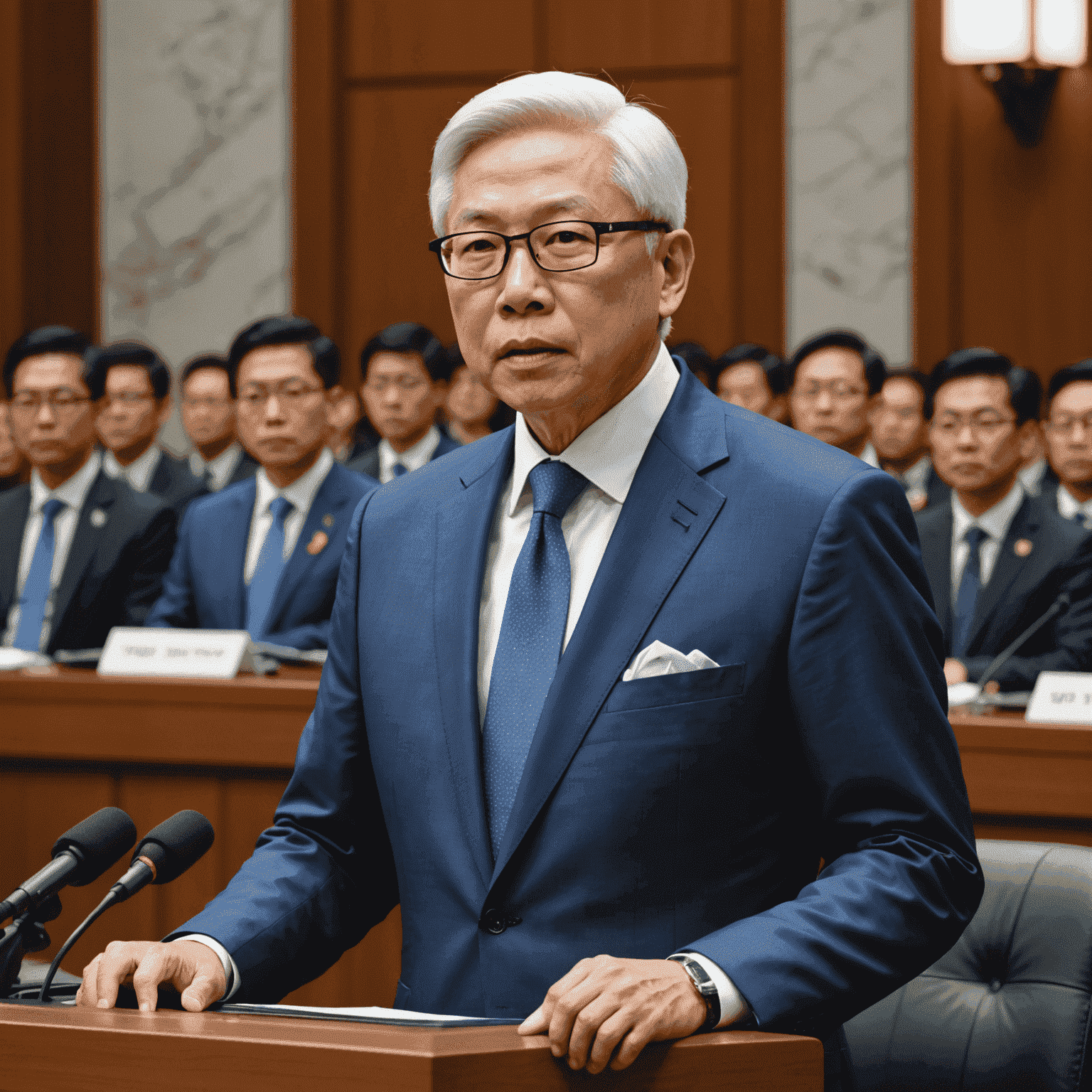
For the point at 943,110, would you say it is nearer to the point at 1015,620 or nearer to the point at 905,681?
the point at 1015,620

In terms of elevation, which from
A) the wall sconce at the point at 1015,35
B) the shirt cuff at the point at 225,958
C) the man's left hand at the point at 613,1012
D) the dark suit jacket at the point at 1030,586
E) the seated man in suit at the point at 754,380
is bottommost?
the shirt cuff at the point at 225,958

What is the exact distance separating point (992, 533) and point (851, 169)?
294cm

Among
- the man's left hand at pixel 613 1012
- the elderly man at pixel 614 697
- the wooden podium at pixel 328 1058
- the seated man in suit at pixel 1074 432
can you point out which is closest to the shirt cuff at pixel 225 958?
the elderly man at pixel 614 697

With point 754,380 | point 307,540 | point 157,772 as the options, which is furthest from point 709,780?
point 754,380

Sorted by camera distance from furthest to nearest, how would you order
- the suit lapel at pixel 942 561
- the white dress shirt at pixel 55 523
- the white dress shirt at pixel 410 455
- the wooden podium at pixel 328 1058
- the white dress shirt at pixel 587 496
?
the white dress shirt at pixel 410 455
the white dress shirt at pixel 55 523
the suit lapel at pixel 942 561
the white dress shirt at pixel 587 496
the wooden podium at pixel 328 1058

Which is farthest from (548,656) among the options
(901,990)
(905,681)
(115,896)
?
(901,990)

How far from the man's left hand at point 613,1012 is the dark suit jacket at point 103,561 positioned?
136 inches

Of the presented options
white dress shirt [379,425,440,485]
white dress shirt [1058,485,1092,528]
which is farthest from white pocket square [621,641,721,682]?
white dress shirt [379,425,440,485]

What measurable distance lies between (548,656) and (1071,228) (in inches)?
239

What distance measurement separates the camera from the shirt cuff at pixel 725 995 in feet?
3.62

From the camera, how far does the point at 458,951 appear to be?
1303 millimetres

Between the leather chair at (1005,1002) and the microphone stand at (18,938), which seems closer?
the microphone stand at (18,938)

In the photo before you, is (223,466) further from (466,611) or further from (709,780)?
(709,780)

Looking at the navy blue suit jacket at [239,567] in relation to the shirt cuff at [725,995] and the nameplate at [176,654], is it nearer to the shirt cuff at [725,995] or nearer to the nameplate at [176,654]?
the nameplate at [176,654]
